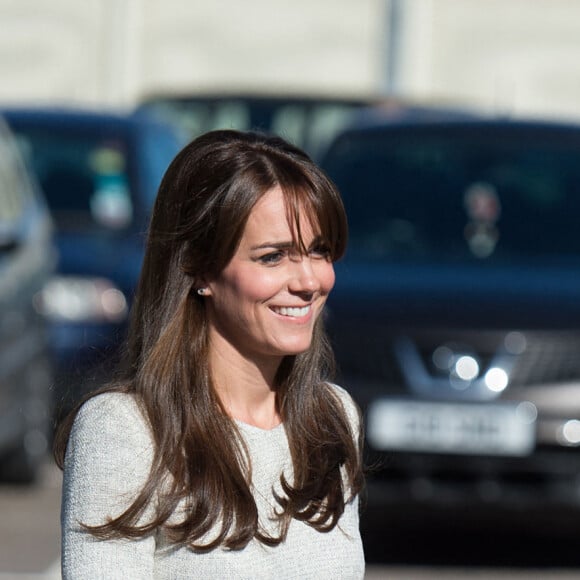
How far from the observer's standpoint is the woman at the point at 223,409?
253cm

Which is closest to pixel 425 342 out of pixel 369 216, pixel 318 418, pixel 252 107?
pixel 369 216

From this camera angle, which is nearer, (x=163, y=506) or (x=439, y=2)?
(x=163, y=506)

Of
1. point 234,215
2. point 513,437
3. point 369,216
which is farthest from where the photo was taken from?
point 369,216

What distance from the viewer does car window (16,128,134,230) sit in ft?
30.2

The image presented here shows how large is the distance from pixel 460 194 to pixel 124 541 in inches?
192

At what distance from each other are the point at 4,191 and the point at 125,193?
1.24 m

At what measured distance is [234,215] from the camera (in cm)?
270

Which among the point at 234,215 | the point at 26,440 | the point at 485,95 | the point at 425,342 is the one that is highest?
the point at 485,95

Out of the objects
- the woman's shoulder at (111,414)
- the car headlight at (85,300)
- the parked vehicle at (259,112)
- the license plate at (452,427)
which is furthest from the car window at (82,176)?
the woman's shoulder at (111,414)

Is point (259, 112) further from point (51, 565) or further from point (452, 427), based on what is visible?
point (452, 427)

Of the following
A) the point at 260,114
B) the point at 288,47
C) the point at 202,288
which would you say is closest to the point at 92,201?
the point at 260,114

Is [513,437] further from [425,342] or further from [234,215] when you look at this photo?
[234,215]

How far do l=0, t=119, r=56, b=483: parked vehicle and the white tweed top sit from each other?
15.4ft

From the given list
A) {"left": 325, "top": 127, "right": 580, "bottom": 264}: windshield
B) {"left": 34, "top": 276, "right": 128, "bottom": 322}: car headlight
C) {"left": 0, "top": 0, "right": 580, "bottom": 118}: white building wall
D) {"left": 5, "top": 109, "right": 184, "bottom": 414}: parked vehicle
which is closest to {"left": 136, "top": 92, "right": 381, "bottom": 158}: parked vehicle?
{"left": 5, "top": 109, "right": 184, "bottom": 414}: parked vehicle
